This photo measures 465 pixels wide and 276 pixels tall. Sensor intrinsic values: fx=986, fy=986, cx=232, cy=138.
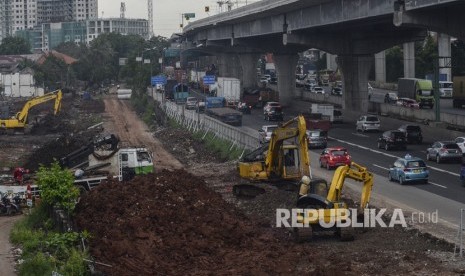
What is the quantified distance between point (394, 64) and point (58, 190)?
117 metres

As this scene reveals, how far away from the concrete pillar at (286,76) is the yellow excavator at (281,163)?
69109 millimetres

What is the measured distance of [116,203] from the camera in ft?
124

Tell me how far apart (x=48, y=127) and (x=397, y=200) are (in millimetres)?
61600

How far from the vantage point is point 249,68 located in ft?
458

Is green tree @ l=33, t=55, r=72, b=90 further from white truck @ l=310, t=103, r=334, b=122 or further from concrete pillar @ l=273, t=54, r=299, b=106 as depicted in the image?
white truck @ l=310, t=103, r=334, b=122

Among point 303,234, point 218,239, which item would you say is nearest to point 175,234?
point 218,239

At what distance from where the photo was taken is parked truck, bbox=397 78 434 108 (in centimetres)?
9744

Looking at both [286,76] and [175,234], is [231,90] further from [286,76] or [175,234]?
[175,234]

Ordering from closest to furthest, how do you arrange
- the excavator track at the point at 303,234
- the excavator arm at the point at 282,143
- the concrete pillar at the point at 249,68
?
the excavator track at the point at 303,234
the excavator arm at the point at 282,143
the concrete pillar at the point at 249,68

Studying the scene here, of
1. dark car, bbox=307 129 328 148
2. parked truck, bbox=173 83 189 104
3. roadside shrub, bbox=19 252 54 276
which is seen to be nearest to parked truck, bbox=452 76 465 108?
dark car, bbox=307 129 328 148

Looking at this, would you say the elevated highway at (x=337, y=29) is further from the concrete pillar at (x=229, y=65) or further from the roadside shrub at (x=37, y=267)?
the roadside shrub at (x=37, y=267)

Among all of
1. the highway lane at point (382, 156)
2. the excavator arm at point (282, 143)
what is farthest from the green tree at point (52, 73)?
→ the excavator arm at point (282, 143)

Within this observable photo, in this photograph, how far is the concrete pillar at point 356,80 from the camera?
297ft

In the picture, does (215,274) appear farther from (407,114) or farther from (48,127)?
(48,127)
